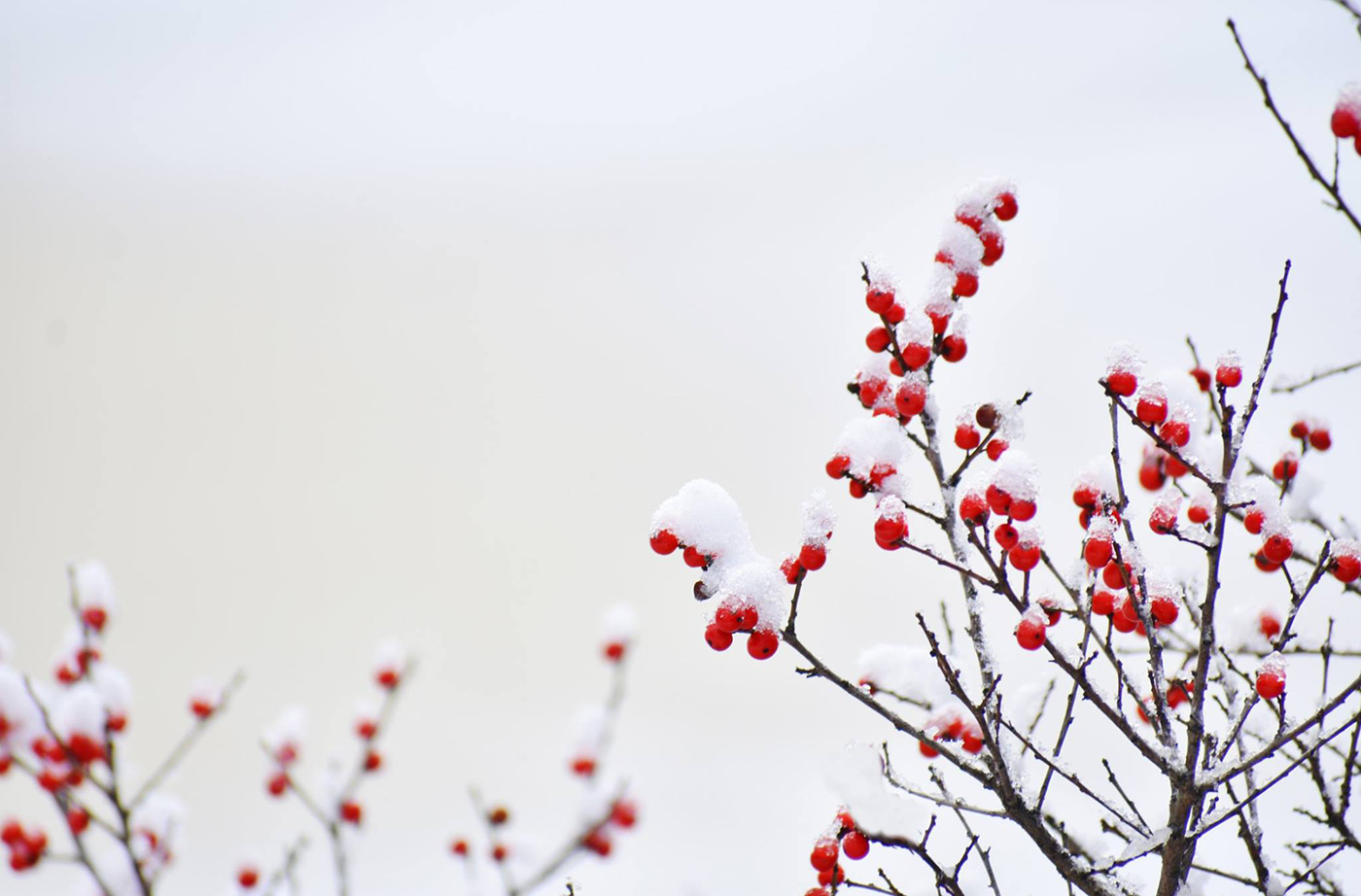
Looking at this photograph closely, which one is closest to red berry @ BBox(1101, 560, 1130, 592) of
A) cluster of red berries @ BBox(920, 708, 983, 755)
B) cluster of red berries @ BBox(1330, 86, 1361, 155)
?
cluster of red berries @ BBox(920, 708, 983, 755)

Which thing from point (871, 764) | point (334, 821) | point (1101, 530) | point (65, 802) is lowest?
point (65, 802)

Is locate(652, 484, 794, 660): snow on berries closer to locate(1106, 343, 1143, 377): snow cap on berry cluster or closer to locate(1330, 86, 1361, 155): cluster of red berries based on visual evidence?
locate(1106, 343, 1143, 377): snow cap on berry cluster

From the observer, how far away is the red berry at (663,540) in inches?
66.4

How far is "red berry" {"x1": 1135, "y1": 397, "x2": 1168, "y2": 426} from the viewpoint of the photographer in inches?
75.1

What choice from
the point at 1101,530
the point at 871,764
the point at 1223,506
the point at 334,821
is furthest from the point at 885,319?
the point at 334,821

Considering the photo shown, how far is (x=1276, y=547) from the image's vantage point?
6.31 ft

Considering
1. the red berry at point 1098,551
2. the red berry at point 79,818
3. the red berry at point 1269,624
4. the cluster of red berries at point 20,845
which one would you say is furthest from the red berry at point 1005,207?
the cluster of red berries at point 20,845

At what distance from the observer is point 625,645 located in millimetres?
4648

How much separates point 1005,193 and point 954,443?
68 cm

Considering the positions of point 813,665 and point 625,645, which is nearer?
point 813,665

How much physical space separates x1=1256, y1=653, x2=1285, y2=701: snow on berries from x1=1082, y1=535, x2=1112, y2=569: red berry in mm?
482

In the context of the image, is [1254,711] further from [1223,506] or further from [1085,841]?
[1223,506]

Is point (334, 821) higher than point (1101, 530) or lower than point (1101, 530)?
lower

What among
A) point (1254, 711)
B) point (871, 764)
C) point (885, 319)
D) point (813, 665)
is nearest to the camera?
point (813, 665)
